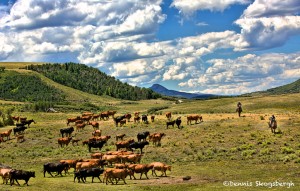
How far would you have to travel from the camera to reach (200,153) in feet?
146

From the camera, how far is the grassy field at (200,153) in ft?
100.0

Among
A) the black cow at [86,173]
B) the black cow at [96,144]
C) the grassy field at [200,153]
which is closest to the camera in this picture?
the grassy field at [200,153]

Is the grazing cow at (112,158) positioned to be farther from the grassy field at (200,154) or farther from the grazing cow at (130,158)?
the grassy field at (200,154)

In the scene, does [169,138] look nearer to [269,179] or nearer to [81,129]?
[81,129]

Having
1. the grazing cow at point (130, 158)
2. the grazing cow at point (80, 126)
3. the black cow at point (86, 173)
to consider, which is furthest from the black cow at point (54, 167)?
the grazing cow at point (80, 126)

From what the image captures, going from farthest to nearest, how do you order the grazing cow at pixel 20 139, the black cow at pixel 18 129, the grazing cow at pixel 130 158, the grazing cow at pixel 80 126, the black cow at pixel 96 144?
the grazing cow at pixel 80 126
the black cow at pixel 18 129
the grazing cow at pixel 20 139
the black cow at pixel 96 144
the grazing cow at pixel 130 158

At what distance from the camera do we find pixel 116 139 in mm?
53719

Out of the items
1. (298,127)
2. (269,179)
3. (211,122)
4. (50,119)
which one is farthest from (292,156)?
(50,119)

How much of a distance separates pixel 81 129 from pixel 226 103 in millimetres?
52451

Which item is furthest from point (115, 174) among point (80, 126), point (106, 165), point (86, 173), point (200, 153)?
point (80, 126)

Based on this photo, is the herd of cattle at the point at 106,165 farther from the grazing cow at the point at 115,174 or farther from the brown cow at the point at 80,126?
the brown cow at the point at 80,126

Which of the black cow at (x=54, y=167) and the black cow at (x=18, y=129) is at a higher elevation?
the black cow at (x=18, y=129)

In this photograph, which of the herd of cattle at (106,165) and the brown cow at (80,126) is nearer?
the herd of cattle at (106,165)

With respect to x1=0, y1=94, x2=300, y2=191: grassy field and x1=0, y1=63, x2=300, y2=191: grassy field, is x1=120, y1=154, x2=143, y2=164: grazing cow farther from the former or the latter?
x1=0, y1=63, x2=300, y2=191: grassy field
